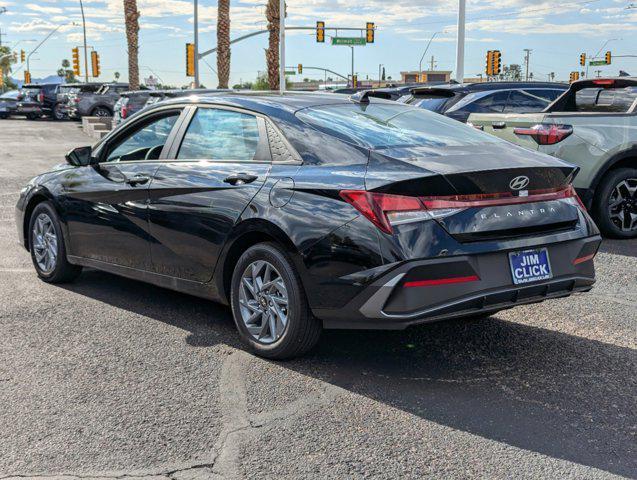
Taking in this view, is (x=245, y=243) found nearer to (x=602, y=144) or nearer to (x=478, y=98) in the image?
(x=602, y=144)

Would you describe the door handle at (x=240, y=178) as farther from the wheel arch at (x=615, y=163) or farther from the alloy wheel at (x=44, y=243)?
the wheel arch at (x=615, y=163)

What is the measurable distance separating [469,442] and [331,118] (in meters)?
2.22

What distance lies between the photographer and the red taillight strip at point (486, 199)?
4.11 m

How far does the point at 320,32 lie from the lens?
46.1 meters

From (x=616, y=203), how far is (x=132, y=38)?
121ft

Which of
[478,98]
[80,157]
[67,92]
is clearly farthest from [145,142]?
[67,92]

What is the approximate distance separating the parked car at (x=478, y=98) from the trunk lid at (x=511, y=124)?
1167mm

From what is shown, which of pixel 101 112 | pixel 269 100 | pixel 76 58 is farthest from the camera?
pixel 76 58

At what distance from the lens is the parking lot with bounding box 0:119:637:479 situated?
11.3ft

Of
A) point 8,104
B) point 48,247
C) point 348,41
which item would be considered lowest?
point 48,247

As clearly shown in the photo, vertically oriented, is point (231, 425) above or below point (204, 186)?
below

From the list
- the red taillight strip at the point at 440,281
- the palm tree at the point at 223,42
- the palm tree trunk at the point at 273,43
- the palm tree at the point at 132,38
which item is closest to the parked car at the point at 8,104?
the palm tree at the point at 132,38

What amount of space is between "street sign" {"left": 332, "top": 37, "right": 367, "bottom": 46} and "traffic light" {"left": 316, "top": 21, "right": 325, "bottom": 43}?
5.87 meters

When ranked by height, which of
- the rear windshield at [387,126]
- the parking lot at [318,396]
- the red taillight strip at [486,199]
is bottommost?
the parking lot at [318,396]
